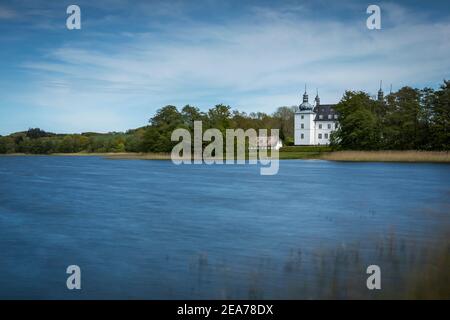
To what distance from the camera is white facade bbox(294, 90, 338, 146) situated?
357 feet

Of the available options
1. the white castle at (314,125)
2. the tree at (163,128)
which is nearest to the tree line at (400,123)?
the tree at (163,128)

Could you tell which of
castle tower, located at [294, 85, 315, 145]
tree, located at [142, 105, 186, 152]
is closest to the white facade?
castle tower, located at [294, 85, 315, 145]

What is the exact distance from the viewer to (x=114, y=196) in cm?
2744

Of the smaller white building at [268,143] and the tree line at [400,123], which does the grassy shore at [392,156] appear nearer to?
the tree line at [400,123]

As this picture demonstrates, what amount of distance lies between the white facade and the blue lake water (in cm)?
8160

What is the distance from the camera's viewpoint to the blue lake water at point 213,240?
33.2 feet

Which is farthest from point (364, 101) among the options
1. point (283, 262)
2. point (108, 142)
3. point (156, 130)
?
point (108, 142)

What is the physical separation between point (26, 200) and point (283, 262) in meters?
19.0

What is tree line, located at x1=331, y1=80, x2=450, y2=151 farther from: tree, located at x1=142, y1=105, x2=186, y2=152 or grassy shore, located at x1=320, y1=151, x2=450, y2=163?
tree, located at x1=142, y1=105, x2=186, y2=152

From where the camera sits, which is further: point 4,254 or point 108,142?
point 108,142

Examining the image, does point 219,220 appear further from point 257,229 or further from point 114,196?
point 114,196

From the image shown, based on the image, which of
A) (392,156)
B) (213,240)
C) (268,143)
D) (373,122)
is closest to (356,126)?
(373,122)

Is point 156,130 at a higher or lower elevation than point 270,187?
higher

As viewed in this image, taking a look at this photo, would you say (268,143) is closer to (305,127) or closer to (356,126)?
(305,127)
